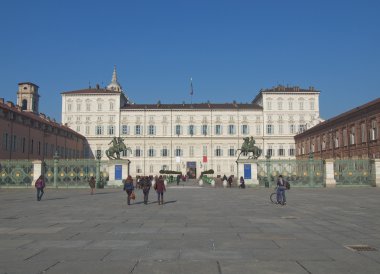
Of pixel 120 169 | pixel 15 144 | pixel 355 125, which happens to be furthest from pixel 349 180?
pixel 15 144

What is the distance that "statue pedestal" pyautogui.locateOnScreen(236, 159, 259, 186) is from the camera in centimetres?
3725

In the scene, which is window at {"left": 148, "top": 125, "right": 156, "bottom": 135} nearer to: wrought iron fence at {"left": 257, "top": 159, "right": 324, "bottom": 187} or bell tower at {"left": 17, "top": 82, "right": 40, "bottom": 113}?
bell tower at {"left": 17, "top": 82, "right": 40, "bottom": 113}

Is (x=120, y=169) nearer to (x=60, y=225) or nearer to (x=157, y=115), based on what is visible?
(x=60, y=225)

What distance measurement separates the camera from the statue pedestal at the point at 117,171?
3616cm

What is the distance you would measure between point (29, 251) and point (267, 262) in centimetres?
439

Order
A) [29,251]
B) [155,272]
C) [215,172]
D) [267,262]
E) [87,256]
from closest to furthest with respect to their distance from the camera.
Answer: [155,272] → [267,262] → [87,256] → [29,251] → [215,172]

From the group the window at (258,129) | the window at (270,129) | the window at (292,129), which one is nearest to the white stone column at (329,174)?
the window at (270,129)

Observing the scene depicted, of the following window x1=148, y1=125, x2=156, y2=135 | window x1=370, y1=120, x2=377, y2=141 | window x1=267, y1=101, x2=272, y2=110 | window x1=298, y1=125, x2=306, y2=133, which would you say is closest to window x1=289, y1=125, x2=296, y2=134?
window x1=298, y1=125, x2=306, y2=133

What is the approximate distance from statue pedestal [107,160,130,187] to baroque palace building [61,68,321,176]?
4288 cm

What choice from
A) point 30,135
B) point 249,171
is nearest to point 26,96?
point 30,135

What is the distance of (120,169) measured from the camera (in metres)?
36.6

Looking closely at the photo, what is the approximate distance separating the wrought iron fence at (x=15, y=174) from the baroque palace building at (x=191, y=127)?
43327 mm

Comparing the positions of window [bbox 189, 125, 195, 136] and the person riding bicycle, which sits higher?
window [bbox 189, 125, 195, 136]

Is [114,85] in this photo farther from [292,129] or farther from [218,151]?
[292,129]
